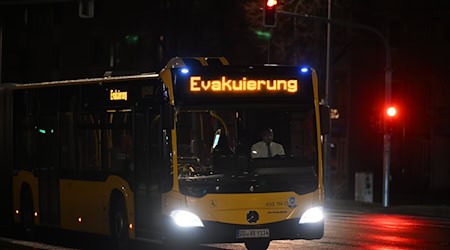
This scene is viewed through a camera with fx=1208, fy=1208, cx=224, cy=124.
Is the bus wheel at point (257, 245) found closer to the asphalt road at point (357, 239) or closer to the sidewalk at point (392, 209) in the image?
the asphalt road at point (357, 239)

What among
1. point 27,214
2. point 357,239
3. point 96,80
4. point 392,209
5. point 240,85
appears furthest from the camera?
point 392,209

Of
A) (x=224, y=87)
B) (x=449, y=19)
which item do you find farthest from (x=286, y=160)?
(x=449, y=19)

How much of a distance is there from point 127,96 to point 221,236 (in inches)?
128

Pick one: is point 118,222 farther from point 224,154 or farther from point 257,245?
point 224,154

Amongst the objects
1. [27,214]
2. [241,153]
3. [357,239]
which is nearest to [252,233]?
[241,153]

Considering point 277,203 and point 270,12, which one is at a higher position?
point 270,12

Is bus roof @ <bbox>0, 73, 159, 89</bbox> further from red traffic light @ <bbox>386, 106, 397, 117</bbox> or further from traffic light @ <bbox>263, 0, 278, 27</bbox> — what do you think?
red traffic light @ <bbox>386, 106, 397, 117</bbox>

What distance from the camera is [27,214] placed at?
23.1 metres

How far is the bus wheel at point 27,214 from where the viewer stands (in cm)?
2291

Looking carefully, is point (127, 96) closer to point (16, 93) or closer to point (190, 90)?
point (190, 90)

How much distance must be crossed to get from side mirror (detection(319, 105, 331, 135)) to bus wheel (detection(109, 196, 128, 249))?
145 inches

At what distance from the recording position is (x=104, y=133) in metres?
19.5

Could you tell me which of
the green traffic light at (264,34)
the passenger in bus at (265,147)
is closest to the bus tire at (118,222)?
the passenger in bus at (265,147)

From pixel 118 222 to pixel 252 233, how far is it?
3.20 m
